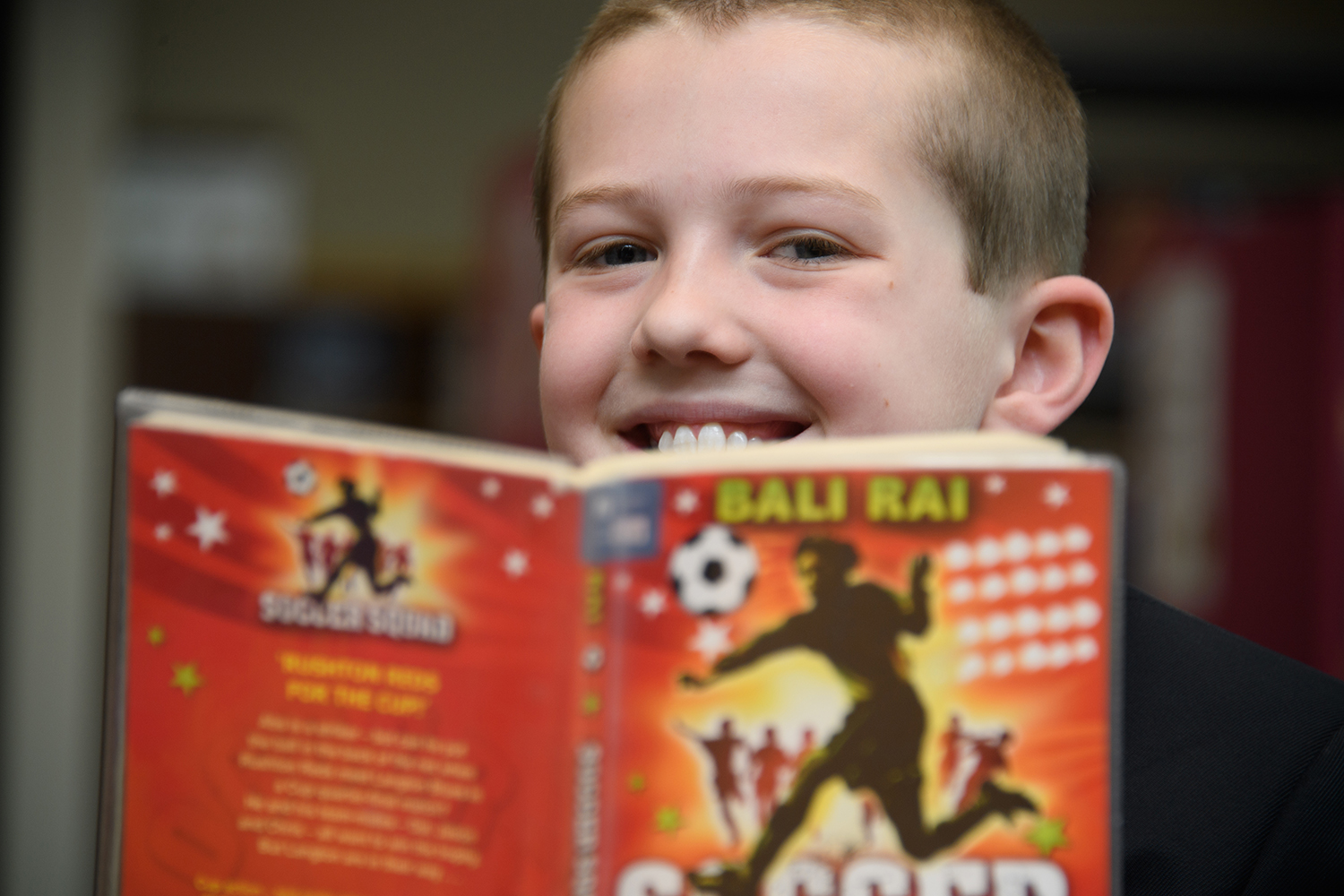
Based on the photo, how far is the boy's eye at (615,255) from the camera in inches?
33.2

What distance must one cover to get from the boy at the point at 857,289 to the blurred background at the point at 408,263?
5.00 ft

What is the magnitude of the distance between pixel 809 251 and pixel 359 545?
1.30ft

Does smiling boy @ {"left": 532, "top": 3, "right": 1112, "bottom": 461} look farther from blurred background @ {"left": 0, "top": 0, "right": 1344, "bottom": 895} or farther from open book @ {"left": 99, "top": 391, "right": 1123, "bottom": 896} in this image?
blurred background @ {"left": 0, "top": 0, "right": 1344, "bottom": 895}

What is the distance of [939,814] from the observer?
0.50 m

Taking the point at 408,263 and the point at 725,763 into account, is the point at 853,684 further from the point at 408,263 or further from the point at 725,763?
the point at 408,263

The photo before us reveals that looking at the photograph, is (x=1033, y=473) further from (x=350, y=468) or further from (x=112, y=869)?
(x=112, y=869)

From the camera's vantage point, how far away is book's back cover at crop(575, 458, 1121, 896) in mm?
503

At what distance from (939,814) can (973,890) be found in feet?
0.11

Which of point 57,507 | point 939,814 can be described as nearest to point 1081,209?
point 939,814

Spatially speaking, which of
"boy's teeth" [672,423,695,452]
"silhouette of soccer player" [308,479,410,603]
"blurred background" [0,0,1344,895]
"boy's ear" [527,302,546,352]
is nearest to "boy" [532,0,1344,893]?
"boy's teeth" [672,423,695,452]

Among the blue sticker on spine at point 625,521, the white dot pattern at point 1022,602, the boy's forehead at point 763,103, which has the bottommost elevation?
the white dot pattern at point 1022,602

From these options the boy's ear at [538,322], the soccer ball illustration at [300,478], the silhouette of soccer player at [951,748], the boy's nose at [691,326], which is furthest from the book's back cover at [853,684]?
the boy's ear at [538,322]

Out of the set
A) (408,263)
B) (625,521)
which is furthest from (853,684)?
(408,263)

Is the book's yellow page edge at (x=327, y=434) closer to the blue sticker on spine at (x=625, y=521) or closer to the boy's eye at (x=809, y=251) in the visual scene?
the blue sticker on spine at (x=625, y=521)
